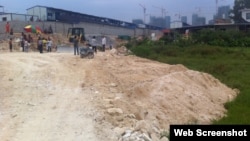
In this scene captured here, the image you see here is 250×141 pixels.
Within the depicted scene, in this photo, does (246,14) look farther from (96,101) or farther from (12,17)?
(96,101)

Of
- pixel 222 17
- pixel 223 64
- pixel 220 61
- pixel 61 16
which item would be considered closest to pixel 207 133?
pixel 223 64

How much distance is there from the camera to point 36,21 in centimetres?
5003

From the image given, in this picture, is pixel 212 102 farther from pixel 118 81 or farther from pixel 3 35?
pixel 3 35

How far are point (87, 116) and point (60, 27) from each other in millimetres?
42408

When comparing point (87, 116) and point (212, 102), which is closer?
point (87, 116)

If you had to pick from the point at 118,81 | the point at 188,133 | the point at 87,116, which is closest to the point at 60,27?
the point at 118,81

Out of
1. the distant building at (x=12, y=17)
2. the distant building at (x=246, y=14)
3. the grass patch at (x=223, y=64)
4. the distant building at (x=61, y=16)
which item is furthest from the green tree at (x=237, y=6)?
the grass patch at (x=223, y=64)

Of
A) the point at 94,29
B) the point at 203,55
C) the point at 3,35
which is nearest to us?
the point at 203,55

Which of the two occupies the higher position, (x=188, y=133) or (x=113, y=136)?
(x=188, y=133)

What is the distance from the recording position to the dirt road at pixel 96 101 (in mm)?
11470

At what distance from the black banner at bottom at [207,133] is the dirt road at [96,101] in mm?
2597

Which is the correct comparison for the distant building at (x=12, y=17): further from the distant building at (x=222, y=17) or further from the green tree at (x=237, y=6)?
the green tree at (x=237, y=6)

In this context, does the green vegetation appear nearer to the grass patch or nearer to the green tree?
the grass patch

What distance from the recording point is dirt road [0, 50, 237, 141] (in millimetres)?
11470
